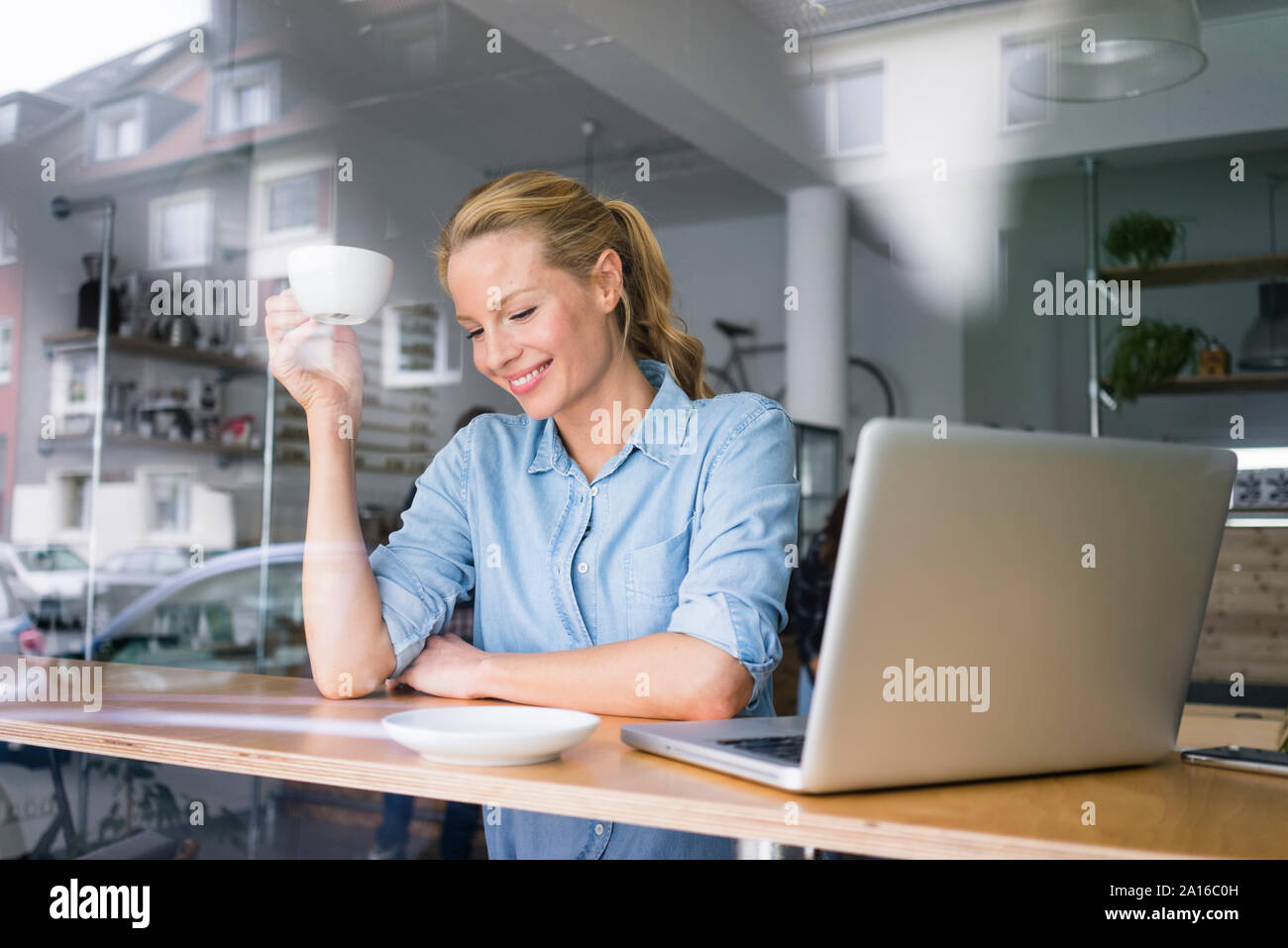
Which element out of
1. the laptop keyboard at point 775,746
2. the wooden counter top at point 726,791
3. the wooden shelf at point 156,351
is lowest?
the wooden counter top at point 726,791

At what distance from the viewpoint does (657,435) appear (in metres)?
1.33

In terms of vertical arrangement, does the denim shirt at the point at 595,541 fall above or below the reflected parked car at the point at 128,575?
above

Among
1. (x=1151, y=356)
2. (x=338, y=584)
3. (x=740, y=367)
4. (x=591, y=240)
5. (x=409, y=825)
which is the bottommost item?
(x=409, y=825)

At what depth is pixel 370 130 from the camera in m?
3.87

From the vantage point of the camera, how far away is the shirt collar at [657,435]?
131 centimetres

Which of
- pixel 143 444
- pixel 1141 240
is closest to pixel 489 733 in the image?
pixel 143 444

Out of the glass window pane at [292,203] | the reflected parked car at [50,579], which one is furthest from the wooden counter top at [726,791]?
the glass window pane at [292,203]

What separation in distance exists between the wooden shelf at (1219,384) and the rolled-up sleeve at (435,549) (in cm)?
420

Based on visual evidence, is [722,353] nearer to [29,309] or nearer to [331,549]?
[29,309]

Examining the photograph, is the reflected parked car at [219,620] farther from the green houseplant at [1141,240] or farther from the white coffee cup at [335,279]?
the green houseplant at [1141,240]

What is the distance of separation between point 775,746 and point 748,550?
36cm

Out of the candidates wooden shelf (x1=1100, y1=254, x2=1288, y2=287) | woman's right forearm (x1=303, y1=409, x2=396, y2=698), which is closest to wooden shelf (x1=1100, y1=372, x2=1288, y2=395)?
wooden shelf (x1=1100, y1=254, x2=1288, y2=287)

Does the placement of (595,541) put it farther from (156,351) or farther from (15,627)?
(156,351)
